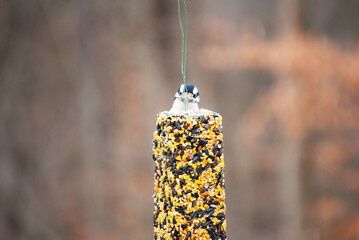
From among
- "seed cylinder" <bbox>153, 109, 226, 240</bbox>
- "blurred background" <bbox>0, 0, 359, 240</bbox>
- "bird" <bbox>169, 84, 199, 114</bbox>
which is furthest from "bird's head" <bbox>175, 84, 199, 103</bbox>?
"blurred background" <bbox>0, 0, 359, 240</bbox>

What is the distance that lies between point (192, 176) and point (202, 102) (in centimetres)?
125

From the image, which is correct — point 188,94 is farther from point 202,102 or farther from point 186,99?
point 202,102

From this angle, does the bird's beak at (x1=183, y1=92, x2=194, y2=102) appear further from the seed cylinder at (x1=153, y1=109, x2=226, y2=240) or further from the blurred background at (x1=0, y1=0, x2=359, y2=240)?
the blurred background at (x1=0, y1=0, x2=359, y2=240)

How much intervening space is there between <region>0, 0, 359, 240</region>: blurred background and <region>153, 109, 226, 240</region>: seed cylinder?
1183mm

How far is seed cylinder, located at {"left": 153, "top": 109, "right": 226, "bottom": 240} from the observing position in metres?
1.45

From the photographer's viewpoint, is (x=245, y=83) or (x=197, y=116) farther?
(x=245, y=83)

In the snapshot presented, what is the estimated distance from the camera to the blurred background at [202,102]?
2629mm

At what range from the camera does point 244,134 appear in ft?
8.83

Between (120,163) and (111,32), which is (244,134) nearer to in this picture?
(120,163)

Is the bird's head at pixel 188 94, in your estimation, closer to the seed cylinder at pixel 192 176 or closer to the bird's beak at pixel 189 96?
the bird's beak at pixel 189 96

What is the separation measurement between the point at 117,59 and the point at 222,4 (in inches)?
31.9

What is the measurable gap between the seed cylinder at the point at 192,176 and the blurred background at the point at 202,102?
3.88 ft

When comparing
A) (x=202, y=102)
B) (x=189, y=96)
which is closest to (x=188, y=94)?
(x=189, y=96)

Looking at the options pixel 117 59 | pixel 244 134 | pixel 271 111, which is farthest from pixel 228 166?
pixel 117 59
